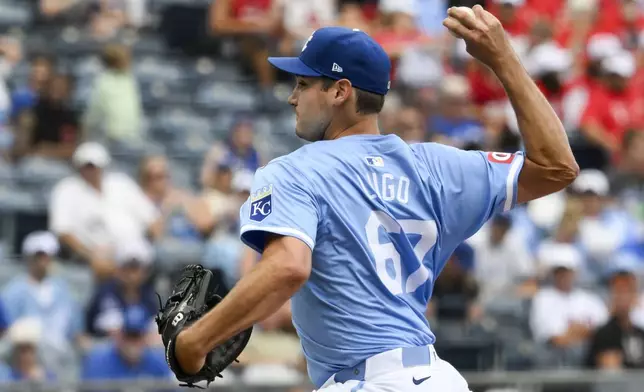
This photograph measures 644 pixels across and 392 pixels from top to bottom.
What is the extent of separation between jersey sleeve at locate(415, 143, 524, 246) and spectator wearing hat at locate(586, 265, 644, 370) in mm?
5585

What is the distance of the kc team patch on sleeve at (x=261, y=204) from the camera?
337 centimetres

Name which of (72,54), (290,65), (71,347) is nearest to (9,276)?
(71,347)

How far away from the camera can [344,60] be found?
364 cm

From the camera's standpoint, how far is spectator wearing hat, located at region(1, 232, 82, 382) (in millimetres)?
8500

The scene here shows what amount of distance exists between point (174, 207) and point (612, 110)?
4.65m

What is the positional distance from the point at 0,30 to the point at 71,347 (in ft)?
15.6

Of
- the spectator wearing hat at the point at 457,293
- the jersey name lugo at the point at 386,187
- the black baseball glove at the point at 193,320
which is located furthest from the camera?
the spectator wearing hat at the point at 457,293

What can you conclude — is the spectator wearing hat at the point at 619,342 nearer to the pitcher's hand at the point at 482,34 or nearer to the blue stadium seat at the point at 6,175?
the blue stadium seat at the point at 6,175

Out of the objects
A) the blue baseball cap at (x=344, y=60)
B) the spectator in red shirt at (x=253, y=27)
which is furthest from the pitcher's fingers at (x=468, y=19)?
the spectator in red shirt at (x=253, y=27)

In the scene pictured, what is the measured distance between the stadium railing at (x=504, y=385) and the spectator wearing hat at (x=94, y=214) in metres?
1.53

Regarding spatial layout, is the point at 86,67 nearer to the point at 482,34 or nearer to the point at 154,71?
the point at 154,71

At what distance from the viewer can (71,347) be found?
846 centimetres

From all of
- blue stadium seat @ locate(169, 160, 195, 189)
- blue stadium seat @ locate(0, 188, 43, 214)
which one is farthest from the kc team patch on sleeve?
blue stadium seat @ locate(169, 160, 195, 189)

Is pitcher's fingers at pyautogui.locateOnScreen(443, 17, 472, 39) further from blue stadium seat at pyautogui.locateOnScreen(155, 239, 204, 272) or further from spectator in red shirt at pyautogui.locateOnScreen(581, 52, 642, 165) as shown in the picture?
spectator in red shirt at pyautogui.locateOnScreen(581, 52, 642, 165)
